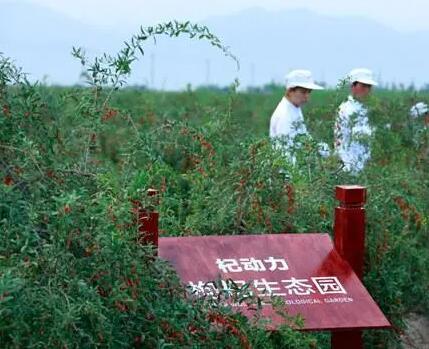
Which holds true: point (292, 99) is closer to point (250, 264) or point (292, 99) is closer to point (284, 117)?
point (284, 117)

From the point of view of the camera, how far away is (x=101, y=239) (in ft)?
10.8

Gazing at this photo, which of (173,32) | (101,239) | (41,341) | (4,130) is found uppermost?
(173,32)

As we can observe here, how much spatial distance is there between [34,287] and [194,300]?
2.27 feet

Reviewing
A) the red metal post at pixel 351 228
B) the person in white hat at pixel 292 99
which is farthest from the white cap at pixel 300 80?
the red metal post at pixel 351 228

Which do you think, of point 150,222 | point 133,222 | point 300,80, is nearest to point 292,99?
point 300,80

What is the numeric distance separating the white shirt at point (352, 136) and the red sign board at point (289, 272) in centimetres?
174

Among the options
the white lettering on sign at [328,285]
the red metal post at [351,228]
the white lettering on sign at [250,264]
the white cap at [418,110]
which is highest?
the white cap at [418,110]

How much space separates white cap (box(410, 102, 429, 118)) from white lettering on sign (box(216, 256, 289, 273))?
12.0ft

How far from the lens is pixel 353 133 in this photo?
6.55m

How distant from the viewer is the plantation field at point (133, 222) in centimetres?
316

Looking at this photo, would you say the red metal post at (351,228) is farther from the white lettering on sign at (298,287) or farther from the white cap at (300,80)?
the white cap at (300,80)

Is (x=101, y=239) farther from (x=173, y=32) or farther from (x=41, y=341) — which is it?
(x=173, y=32)

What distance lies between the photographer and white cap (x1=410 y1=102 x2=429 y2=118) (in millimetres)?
7938

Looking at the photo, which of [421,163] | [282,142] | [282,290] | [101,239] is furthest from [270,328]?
[421,163]
